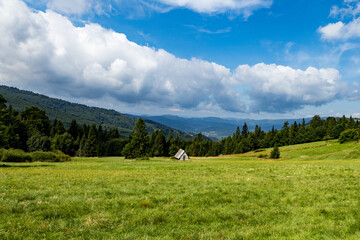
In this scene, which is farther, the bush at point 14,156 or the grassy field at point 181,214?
the bush at point 14,156

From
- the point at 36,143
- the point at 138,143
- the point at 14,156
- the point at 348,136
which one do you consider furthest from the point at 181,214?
the point at 348,136

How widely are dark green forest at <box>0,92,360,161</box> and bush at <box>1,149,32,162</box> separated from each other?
3.02 metres

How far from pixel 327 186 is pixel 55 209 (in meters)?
15.8

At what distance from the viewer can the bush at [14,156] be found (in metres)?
37.0

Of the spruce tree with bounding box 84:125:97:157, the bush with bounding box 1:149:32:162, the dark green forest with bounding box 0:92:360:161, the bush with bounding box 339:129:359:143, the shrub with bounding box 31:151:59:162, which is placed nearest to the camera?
the bush with bounding box 1:149:32:162

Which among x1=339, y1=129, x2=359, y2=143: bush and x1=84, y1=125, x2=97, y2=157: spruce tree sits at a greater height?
x1=339, y1=129, x2=359, y2=143: bush

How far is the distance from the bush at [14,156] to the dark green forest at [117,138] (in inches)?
119

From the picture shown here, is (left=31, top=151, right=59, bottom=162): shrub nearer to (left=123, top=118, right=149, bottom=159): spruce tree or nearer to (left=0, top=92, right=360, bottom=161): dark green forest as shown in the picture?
(left=0, top=92, right=360, bottom=161): dark green forest

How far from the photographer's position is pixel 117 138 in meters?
131

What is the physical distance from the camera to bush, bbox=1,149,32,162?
3700 centimetres

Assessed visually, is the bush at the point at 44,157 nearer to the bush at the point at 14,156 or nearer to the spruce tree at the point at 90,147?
the bush at the point at 14,156

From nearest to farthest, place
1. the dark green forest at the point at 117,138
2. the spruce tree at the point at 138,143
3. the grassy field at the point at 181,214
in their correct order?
the grassy field at the point at 181,214
the spruce tree at the point at 138,143
the dark green forest at the point at 117,138

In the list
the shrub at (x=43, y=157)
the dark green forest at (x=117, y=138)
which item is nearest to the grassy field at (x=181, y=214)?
the dark green forest at (x=117, y=138)

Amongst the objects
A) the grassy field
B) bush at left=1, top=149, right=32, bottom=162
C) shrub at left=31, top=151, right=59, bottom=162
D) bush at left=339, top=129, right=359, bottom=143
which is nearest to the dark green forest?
bush at left=339, top=129, right=359, bottom=143
